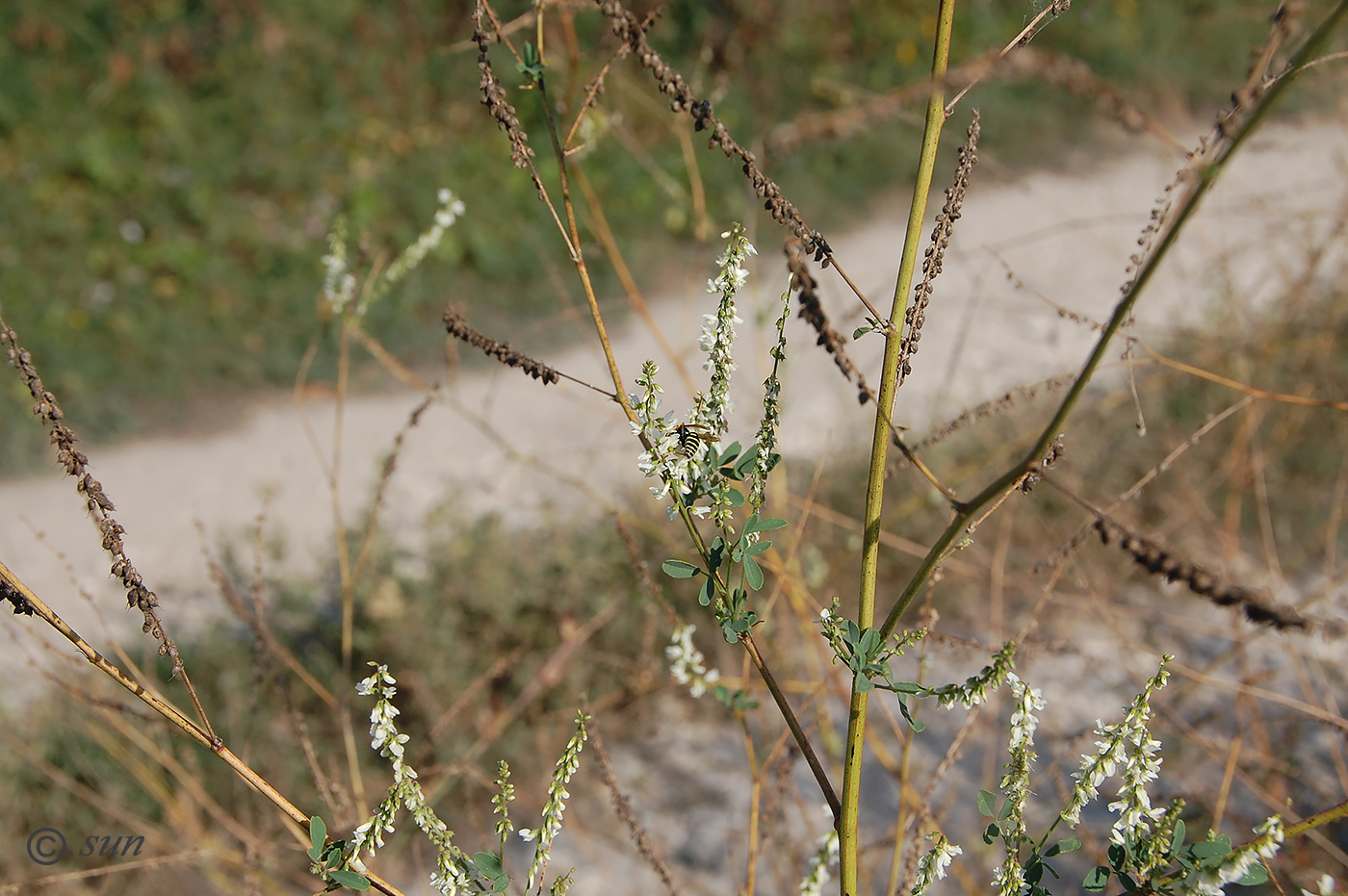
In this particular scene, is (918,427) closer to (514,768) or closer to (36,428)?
(514,768)

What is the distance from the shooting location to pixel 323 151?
271 inches

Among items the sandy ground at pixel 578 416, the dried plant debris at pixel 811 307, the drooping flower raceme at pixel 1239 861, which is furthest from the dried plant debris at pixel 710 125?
the sandy ground at pixel 578 416

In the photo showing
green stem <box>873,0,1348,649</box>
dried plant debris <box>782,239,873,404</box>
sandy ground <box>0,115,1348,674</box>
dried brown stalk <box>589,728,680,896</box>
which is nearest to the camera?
green stem <box>873,0,1348,649</box>

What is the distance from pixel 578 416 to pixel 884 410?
15.1 feet

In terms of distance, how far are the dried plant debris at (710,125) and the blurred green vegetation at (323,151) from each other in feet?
14.3

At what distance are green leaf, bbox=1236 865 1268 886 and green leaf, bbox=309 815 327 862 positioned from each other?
91 cm

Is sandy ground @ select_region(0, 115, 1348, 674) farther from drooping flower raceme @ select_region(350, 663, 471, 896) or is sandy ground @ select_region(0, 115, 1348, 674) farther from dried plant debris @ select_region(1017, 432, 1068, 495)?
dried plant debris @ select_region(1017, 432, 1068, 495)

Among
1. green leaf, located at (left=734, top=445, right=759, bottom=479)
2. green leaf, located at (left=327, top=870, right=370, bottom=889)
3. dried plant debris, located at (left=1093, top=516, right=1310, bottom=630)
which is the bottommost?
green leaf, located at (left=327, top=870, right=370, bottom=889)

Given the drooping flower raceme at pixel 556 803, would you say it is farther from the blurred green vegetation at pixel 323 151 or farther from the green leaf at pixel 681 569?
the blurred green vegetation at pixel 323 151

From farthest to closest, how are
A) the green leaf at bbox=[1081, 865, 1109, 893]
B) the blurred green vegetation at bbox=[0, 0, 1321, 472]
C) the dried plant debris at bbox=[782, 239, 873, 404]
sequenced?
the blurred green vegetation at bbox=[0, 0, 1321, 472] → the green leaf at bbox=[1081, 865, 1109, 893] → the dried plant debris at bbox=[782, 239, 873, 404]

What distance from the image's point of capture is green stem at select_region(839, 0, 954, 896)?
2.96ft

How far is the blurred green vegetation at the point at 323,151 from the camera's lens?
5.82m

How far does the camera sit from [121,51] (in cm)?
715

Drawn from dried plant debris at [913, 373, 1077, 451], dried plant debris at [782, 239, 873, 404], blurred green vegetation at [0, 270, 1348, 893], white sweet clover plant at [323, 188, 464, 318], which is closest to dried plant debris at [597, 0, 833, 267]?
dried plant debris at [782, 239, 873, 404]
